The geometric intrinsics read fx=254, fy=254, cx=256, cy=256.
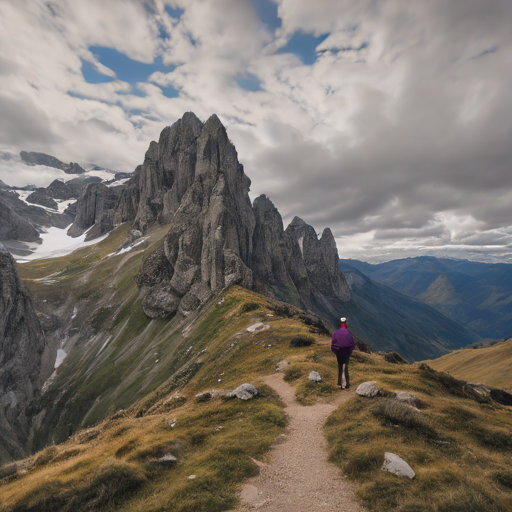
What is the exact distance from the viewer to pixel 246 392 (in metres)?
18.2

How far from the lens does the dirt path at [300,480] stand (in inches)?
347

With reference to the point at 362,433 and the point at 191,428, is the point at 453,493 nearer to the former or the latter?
the point at 362,433

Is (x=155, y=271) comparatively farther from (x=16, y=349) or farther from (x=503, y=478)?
(x=503, y=478)

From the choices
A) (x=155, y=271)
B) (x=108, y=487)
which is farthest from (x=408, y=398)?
(x=155, y=271)

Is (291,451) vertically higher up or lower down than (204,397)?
higher up

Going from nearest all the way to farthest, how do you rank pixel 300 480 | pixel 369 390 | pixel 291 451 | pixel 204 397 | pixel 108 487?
pixel 108 487 < pixel 300 480 < pixel 291 451 < pixel 369 390 < pixel 204 397

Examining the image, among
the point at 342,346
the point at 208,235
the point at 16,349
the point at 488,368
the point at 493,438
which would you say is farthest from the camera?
the point at 488,368

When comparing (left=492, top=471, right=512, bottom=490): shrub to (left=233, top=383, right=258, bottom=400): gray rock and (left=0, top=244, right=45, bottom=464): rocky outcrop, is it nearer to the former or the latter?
(left=233, top=383, right=258, bottom=400): gray rock

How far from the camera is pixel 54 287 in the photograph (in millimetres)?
136250

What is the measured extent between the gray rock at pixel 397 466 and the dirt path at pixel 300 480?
1585 millimetres

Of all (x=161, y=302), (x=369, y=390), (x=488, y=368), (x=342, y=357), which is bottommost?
(x=488, y=368)

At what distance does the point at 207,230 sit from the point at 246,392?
79098 millimetres

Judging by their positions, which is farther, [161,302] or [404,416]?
[161,302]

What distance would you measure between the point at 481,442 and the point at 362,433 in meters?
5.19
